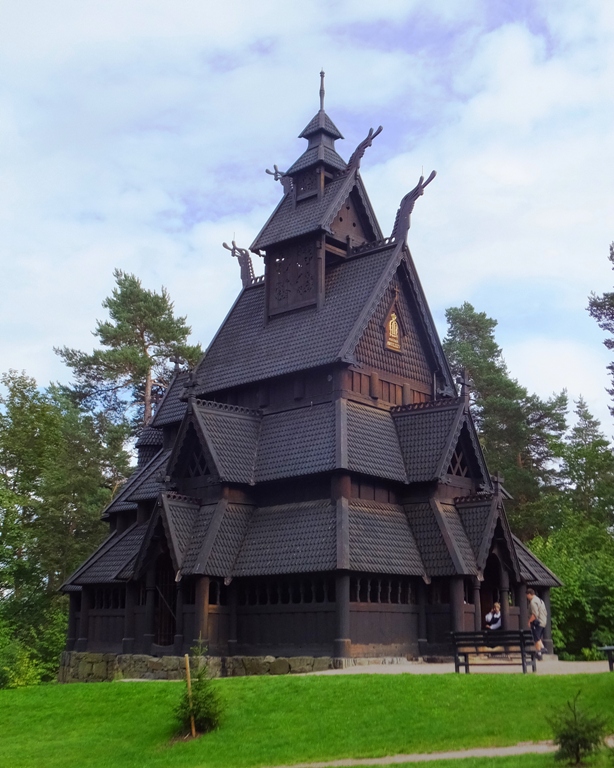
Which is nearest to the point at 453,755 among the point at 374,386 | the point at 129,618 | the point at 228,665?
the point at 228,665

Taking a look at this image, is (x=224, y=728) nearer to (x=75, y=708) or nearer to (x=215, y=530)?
(x=75, y=708)

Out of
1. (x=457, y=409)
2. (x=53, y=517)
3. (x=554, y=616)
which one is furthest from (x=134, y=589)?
(x=53, y=517)

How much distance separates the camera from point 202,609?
24406 millimetres

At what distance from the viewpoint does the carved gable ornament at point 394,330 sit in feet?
93.4

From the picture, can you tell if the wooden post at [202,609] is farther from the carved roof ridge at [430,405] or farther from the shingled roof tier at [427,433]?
the carved roof ridge at [430,405]

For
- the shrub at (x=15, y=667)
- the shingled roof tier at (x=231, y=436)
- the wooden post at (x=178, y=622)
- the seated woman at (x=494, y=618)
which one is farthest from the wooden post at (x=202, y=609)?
the shrub at (x=15, y=667)

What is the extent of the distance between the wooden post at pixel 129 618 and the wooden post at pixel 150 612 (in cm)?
108

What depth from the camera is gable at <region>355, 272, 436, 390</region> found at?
27750 mm

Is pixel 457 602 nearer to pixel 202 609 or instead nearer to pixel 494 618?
pixel 494 618

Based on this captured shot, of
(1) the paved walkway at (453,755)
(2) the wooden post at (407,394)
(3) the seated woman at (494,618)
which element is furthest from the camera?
(2) the wooden post at (407,394)

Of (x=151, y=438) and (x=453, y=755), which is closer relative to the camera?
(x=453, y=755)

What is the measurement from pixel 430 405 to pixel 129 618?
10660mm

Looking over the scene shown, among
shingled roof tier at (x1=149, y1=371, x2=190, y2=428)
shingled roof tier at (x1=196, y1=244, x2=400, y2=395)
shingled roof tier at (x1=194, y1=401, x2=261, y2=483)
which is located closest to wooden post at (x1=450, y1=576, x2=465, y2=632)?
shingled roof tier at (x1=194, y1=401, x2=261, y2=483)

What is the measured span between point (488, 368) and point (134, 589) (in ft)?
109
